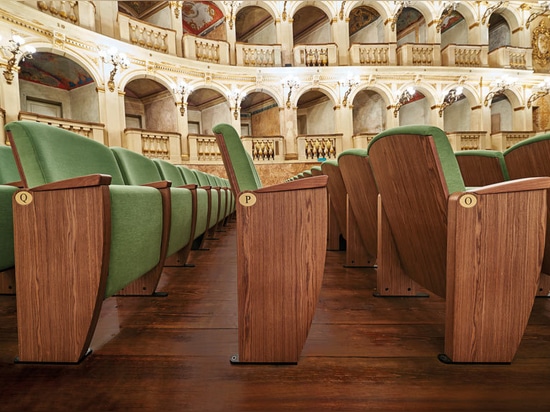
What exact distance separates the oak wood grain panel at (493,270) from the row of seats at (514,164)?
0.73 ft

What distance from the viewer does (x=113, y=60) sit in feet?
14.8

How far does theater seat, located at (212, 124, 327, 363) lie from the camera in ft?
1.91

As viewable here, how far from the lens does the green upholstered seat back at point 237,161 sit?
610 millimetres

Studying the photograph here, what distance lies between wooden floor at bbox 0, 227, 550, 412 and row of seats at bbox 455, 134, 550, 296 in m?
0.21

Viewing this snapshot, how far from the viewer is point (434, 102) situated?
247 inches

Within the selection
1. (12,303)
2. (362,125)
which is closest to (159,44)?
(362,125)

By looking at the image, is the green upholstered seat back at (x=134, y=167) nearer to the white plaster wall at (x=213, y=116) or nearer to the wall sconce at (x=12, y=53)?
the wall sconce at (x=12, y=53)

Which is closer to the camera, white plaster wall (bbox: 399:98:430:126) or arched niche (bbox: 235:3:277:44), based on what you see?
arched niche (bbox: 235:3:277:44)

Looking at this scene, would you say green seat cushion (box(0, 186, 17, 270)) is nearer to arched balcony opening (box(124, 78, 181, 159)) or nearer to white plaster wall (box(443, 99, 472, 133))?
arched balcony opening (box(124, 78, 181, 159))

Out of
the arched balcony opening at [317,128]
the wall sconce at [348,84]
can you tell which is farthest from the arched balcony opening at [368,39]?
the arched balcony opening at [317,128]

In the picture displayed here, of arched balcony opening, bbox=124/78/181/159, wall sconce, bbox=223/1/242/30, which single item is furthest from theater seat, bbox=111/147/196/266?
wall sconce, bbox=223/1/242/30

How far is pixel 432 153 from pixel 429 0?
7.41 meters

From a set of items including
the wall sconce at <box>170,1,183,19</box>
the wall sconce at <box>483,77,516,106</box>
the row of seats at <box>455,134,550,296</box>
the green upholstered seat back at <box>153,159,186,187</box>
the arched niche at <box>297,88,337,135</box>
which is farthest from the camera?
the arched niche at <box>297,88,337,135</box>

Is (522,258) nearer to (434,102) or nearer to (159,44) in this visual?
(159,44)
